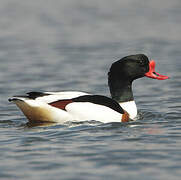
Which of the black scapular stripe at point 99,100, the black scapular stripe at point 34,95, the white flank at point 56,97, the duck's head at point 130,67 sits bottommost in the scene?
the black scapular stripe at point 99,100

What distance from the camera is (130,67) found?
11023mm

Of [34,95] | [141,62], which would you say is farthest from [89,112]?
[141,62]

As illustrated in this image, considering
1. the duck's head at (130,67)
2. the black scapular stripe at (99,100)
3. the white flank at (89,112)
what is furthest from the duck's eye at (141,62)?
the white flank at (89,112)

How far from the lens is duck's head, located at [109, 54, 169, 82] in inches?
432

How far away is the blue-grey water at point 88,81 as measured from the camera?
783cm

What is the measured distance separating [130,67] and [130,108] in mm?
699

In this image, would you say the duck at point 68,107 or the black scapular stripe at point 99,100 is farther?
the black scapular stripe at point 99,100

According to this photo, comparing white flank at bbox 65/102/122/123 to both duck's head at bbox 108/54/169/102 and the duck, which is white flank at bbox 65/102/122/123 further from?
duck's head at bbox 108/54/169/102

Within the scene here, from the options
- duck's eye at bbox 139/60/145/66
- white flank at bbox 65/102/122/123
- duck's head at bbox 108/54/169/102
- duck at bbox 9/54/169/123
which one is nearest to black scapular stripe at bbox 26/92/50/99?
duck at bbox 9/54/169/123

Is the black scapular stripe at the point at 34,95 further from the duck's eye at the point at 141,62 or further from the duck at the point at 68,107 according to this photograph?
the duck's eye at the point at 141,62

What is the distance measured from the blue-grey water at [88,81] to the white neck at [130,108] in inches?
11.4

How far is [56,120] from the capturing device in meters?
10.3

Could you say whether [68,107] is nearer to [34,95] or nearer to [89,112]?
[89,112]

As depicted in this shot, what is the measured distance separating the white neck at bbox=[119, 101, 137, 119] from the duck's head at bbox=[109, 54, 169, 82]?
0.41 meters
